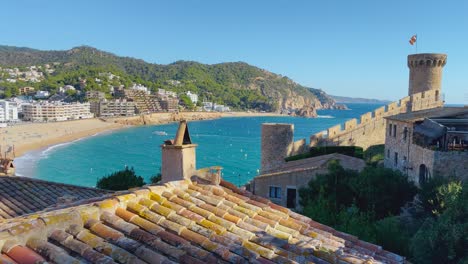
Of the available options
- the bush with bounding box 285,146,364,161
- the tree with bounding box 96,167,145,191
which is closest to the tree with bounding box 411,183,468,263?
the bush with bounding box 285,146,364,161

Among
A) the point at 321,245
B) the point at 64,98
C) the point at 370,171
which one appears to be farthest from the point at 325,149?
the point at 64,98

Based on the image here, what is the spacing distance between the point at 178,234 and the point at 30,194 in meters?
7.78

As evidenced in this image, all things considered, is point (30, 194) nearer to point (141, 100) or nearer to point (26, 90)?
point (141, 100)

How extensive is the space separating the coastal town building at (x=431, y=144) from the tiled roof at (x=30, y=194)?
1216 centimetres

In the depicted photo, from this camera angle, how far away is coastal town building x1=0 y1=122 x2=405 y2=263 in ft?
9.19

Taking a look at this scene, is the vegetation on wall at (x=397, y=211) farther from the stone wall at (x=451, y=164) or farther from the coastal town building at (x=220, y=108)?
the coastal town building at (x=220, y=108)

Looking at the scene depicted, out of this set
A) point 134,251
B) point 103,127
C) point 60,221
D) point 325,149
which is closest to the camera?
point 134,251

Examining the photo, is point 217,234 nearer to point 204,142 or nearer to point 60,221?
point 60,221

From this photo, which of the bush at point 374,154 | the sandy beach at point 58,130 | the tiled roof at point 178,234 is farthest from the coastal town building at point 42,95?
the tiled roof at point 178,234

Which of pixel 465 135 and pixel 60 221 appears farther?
pixel 465 135

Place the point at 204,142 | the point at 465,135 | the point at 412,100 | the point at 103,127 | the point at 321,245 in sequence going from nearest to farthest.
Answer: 1. the point at 321,245
2. the point at 465,135
3. the point at 412,100
4. the point at 204,142
5. the point at 103,127

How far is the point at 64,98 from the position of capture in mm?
118750

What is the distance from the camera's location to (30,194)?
9266mm

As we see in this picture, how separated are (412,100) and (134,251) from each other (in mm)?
27227
